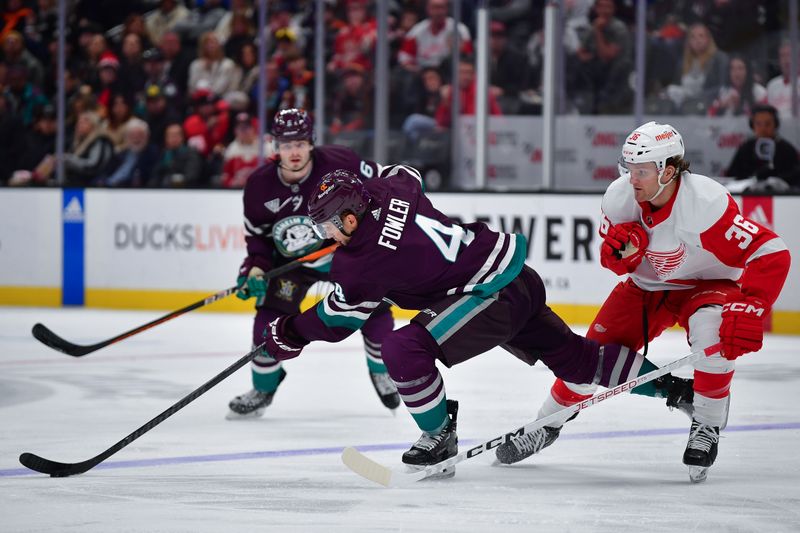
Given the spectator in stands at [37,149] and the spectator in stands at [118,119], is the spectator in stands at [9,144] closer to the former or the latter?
the spectator in stands at [37,149]

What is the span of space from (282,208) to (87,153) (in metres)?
4.66

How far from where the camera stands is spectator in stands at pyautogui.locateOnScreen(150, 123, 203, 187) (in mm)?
8602

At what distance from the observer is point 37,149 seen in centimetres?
894

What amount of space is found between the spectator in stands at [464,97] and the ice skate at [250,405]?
3.61 metres

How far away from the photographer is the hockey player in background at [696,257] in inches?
129

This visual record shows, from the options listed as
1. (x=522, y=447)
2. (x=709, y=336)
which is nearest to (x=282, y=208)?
(x=522, y=447)

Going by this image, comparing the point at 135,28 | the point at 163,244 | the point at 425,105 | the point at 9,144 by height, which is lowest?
the point at 163,244

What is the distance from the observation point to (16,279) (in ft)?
27.7

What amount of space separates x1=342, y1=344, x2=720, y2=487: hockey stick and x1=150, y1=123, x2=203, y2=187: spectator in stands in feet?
17.8

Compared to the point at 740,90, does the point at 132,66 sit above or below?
above

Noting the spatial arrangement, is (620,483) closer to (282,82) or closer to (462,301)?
(462,301)

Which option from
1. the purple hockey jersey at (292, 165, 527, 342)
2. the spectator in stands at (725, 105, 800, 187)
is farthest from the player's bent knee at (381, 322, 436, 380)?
the spectator in stands at (725, 105, 800, 187)

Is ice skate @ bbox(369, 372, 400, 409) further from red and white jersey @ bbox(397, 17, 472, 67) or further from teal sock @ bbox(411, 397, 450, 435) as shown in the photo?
red and white jersey @ bbox(397, 17, 472, 67)

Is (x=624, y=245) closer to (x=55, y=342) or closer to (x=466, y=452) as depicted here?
(x=466, y=452)
